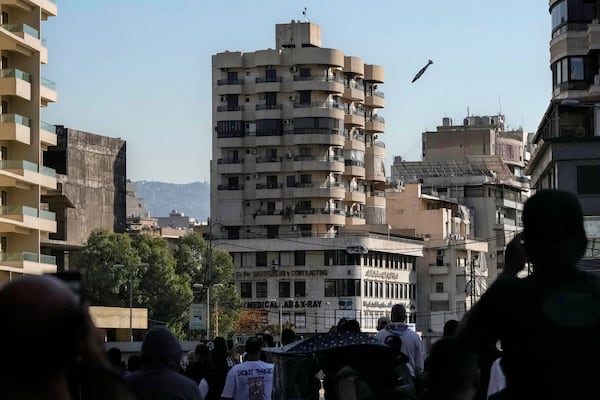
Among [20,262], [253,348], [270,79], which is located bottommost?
[253,348]

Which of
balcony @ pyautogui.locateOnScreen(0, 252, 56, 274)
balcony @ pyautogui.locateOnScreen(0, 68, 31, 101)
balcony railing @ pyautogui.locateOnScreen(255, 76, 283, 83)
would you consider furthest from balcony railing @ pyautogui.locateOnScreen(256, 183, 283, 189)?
balcony @ pyautogui.locateOnScreen(0, 252, 56, 274)

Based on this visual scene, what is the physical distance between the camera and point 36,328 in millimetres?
3816

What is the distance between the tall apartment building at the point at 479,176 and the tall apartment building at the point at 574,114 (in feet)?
254

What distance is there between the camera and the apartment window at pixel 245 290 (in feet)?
397

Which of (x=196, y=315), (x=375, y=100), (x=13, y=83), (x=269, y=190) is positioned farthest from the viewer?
(x=375, y=100)

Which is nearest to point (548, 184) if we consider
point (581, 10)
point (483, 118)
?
point (581, 10)

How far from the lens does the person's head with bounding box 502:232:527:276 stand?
21.4ft

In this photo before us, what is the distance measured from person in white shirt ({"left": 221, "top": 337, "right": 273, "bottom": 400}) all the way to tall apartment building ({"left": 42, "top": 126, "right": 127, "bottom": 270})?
261ft

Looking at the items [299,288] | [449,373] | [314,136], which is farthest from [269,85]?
[449,373]

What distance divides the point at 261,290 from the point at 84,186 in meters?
22.0

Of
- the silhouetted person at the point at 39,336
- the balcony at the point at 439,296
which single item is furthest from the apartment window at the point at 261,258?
the silhouetted person at the point at 39,336

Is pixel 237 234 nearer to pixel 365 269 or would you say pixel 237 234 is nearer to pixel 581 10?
pixel 365 269

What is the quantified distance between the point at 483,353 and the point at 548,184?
56.2 meters

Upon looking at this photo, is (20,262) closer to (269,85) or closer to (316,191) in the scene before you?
(316,191)
